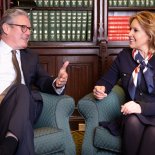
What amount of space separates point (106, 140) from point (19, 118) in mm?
531

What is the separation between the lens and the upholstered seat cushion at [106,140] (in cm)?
205

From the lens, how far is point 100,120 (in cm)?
220

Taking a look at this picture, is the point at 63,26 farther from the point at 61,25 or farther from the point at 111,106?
the point at 111,106

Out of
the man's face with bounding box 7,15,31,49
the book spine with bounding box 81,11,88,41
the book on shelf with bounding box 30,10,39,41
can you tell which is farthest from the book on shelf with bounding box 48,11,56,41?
the man's face with bounding box 7,15,31,49

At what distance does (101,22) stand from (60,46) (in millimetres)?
443

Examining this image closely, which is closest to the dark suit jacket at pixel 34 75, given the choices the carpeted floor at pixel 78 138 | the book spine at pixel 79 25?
the carpeted floor at pixel 78 138

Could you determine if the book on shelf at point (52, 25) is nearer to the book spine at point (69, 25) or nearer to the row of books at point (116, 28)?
the book spine at point (69, 25)

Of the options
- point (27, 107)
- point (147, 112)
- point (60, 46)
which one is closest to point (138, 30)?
point (147, 112)

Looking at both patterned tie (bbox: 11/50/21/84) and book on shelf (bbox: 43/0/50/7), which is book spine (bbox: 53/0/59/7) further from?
patterned tie (bbox: 11/50/21/84)

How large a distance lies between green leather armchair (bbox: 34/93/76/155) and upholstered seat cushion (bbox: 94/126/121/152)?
0.17 meters

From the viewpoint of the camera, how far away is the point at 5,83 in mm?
2252

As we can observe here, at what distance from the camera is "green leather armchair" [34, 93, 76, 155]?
1.97 m

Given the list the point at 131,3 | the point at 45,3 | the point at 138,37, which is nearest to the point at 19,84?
the point at 138,37

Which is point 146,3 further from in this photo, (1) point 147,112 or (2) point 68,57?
(1) point 147,112
